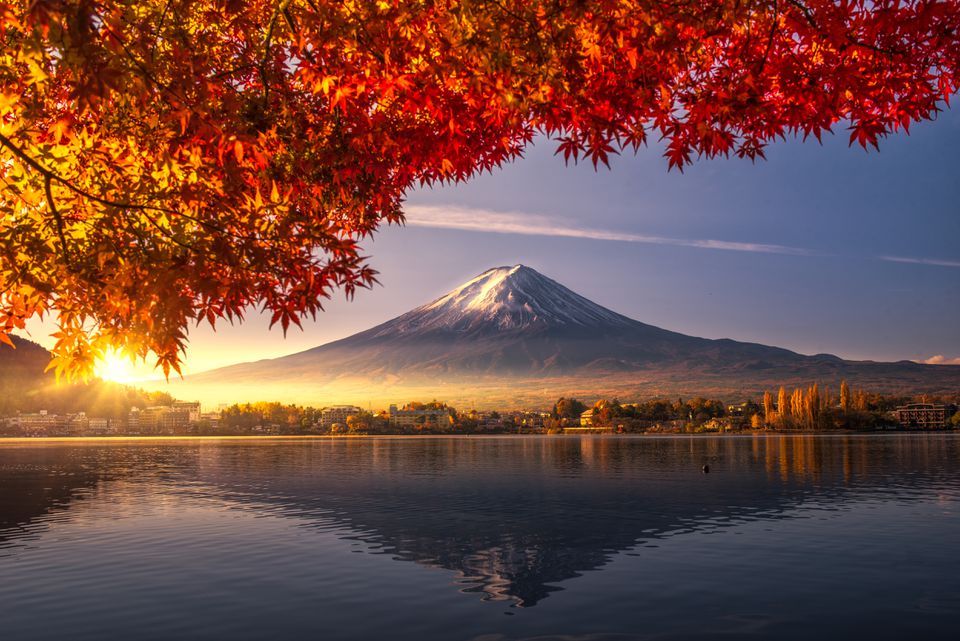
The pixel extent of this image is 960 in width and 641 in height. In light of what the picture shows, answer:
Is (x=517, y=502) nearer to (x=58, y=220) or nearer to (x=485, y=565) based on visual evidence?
(x=485, y=565)

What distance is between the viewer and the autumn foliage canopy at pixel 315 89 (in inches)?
294

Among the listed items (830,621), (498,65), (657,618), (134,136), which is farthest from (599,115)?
(830,621)

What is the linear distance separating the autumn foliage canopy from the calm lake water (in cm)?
992

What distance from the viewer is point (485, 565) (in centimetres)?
2319

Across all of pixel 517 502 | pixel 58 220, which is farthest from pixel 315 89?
pixel 517 502

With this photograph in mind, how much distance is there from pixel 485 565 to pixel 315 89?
57.9 ft

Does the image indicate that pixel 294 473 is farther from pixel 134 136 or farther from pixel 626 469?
pixel 134 136

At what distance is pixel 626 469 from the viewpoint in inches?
2763

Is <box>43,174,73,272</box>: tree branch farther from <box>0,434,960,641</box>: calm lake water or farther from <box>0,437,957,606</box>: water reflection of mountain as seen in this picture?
<box>0,437,957,606</box>: water reflection of mountain

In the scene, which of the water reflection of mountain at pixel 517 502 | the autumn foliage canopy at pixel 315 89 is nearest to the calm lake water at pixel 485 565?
the water reflection of mountain at pixel 517 502

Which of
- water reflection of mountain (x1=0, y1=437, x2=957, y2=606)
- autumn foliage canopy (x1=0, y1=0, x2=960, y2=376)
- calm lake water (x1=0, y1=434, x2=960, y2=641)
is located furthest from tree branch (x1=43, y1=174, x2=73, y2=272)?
water reflection of mountain (x1=0, y1=437, x2=957, y2=606)

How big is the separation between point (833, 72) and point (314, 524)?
28156 mm

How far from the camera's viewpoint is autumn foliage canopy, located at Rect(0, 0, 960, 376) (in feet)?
24.5

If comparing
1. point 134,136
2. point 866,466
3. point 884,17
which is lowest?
point 866,466
